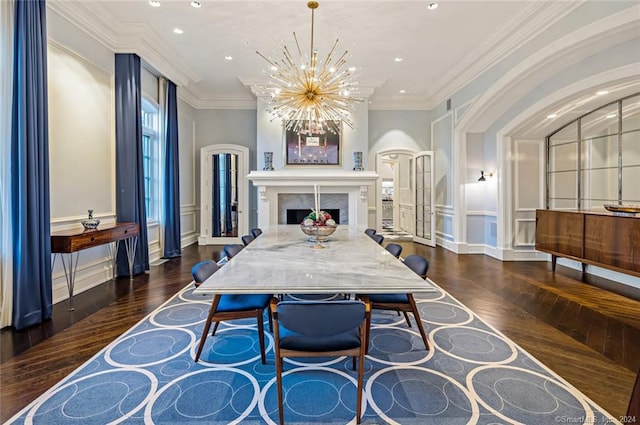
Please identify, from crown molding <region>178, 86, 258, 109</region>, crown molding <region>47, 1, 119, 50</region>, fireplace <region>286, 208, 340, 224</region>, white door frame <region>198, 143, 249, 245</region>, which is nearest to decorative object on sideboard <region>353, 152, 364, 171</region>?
fireplace <region>286, 208, 340, 224</region>

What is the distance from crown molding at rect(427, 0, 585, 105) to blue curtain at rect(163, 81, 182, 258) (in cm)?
533

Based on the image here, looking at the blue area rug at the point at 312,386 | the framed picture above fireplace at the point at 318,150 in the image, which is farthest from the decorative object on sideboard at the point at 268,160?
the blue area rug at the point at 312,386

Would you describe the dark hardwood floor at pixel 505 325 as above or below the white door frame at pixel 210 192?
below

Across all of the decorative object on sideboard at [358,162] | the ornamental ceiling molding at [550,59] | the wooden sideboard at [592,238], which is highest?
the ornamental ceiling molding at [550,59]

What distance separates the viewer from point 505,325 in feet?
9.86

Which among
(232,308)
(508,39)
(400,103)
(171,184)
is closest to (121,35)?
(171,184)

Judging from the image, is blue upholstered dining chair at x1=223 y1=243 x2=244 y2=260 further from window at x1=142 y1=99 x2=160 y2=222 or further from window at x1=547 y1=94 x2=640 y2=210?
window at x1=547 y1=94 x2=640 y2=210

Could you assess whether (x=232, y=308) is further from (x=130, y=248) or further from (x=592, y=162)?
(x=592, y=162)

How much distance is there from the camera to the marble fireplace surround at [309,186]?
6.84m

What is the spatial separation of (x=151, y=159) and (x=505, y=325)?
5.96 m

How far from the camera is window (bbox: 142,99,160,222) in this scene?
19.1ft

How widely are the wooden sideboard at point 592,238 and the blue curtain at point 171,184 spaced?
6383mm

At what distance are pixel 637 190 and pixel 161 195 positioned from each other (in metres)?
7.81

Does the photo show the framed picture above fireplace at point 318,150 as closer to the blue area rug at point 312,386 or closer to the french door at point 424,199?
the french door at point 424,199
